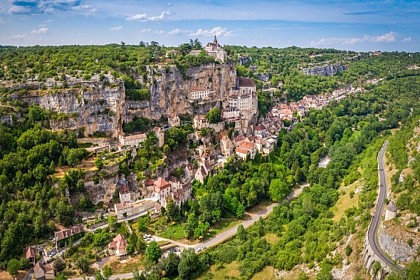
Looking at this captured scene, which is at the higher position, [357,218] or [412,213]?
[412,213]

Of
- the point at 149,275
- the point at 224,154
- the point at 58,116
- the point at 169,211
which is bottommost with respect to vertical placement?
the point at 149,275

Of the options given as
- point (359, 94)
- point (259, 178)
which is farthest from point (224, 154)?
point (359, 94)

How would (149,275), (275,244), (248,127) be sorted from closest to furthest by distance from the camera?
(149,275), (275,244), (248,127)

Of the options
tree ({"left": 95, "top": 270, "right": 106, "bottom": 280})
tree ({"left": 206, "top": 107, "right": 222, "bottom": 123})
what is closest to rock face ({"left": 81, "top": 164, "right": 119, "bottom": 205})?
tree ({"left": 95, "top": 270, "right": 106, "bottom": 280})

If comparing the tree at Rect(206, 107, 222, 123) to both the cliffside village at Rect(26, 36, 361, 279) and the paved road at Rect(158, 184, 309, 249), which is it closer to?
the cliffside village at Rect(26, 36, 361, 279)

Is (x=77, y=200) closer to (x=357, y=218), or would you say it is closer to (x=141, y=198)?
(x=141, y=198)

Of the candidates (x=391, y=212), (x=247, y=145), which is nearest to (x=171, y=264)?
(x=391, y=212)

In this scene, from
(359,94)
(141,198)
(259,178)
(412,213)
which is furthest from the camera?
(359,94)
